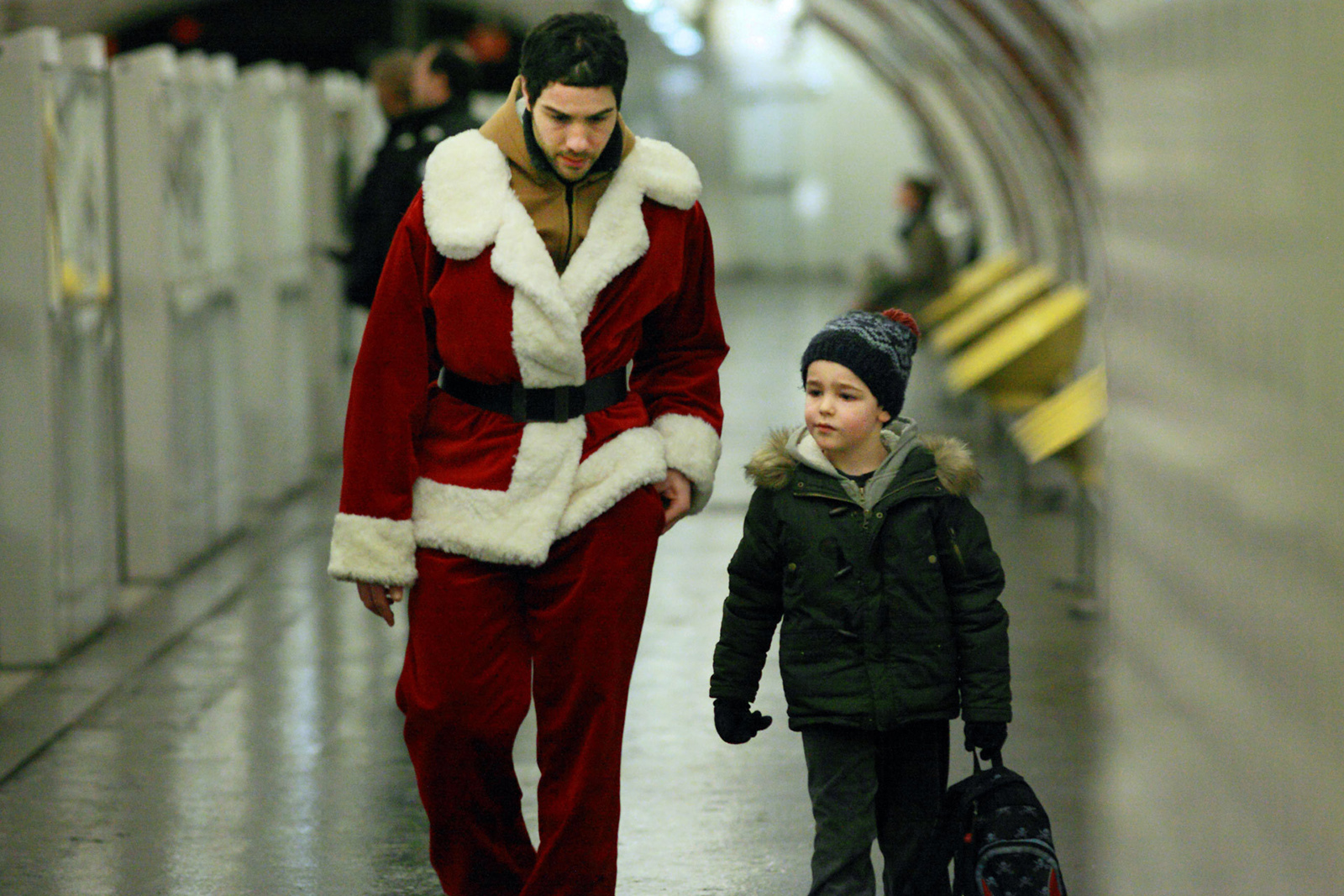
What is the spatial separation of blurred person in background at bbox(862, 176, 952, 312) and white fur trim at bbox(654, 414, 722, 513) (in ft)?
42.0

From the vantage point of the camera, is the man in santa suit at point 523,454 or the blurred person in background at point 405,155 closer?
the man in santa suit at point 523,454

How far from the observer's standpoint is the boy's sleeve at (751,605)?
3.33 m

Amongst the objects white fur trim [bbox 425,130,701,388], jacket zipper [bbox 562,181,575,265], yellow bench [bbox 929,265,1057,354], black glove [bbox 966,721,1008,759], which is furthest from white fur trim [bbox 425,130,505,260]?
yellow bench [bbox 929,265,1057,354]

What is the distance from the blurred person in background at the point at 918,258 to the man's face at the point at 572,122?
13.1 m

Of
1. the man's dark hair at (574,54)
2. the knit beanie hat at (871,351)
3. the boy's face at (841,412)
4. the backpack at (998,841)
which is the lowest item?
the backpack at (998,841)

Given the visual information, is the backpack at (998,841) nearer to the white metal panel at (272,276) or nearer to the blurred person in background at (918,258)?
the white metal panel at (272,276)

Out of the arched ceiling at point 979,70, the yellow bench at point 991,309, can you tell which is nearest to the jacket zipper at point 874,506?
the arched ceiling at point 979,70

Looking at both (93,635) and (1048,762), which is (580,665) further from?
(93,635)

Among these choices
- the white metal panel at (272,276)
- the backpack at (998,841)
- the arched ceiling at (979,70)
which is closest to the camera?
the backpack at (998,841)

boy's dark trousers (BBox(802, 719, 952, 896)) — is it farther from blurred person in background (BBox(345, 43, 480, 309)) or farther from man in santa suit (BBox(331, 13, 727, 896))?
blurred person in background (BBox(345, 43, 480, 309))

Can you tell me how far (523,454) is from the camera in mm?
3275

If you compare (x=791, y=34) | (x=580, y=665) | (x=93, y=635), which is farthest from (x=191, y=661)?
(x=791, y=34)

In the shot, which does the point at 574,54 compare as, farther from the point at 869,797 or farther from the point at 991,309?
the point at 991,309

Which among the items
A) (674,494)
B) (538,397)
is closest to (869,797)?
(674,494)
